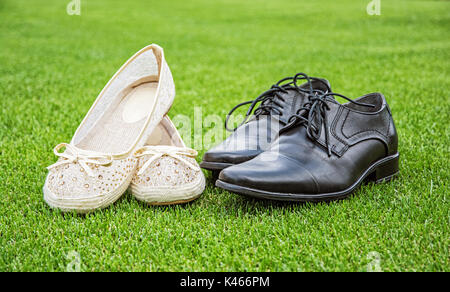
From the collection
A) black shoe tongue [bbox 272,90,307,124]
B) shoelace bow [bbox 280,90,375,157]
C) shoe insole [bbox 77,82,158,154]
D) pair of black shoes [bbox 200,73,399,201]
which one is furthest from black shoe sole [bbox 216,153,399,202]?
shoe insole [bbox 77,82,158,154]

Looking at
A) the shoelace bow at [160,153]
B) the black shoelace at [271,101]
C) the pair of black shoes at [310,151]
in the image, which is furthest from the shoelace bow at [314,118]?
the shoelace bow at [160,153]

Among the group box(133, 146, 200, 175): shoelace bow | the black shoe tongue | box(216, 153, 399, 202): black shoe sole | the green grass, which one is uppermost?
the black shoe tongue

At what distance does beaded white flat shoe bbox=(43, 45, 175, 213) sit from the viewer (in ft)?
5.36

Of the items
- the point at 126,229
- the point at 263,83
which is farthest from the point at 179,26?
the point at 126,229

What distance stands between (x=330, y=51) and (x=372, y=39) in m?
1.86

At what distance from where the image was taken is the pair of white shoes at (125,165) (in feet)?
5.37

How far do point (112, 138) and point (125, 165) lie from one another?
1.67 feet

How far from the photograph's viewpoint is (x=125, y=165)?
5.70ft

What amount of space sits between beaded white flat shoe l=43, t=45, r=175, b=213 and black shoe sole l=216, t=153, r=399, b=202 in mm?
460

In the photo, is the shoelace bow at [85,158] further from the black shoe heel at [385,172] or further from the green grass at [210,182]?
the black shoe heel at [385,172]

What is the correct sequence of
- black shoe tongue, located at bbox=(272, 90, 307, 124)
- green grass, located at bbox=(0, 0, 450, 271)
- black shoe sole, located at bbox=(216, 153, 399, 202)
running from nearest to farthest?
green grass, located at bbox=(0, 0, 450, 271), black shoe sole, located at bbox=(216, 153, 399, 202), black shoe tongue, located at bbox=(272, 90, 307, 124)

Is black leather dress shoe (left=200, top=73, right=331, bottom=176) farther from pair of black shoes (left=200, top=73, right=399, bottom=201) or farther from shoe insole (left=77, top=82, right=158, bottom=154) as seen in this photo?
shoe insole (left=77, top=82, right=158, bottom=154)

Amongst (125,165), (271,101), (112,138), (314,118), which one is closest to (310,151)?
(314,118)

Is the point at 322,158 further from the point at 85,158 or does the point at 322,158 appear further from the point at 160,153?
the point at 85,158
